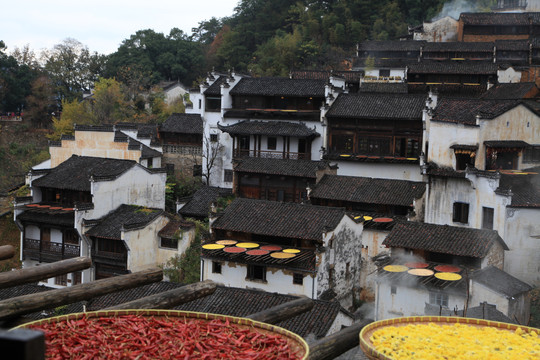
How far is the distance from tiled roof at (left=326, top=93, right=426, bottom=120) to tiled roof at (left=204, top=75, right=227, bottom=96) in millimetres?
7619

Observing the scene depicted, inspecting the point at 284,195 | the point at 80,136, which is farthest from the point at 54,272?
the point at 80,136

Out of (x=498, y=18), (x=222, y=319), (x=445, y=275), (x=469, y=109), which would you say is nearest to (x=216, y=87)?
(x=469, y=109)

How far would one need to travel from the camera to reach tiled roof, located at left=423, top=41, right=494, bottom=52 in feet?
147

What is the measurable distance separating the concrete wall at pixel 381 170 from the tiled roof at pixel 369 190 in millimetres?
3435

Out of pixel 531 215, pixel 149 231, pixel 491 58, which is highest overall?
pixel 491 58

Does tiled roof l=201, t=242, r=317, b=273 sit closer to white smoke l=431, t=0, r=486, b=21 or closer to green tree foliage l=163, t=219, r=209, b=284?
green tree foliage l=163, t=219, r=209, b=284

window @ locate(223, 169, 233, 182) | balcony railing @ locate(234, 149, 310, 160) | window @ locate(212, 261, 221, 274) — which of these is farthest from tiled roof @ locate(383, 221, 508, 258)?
window @ locate(223, 169, 233, 182)

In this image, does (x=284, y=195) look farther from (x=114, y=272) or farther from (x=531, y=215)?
(x=531, y=215)

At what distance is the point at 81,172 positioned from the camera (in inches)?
1179

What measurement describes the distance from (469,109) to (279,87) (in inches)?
502

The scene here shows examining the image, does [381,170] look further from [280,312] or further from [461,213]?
[280,312]

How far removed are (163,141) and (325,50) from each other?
73.1 ft

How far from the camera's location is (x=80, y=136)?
3478 cm

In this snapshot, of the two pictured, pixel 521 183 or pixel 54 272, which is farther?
pixel 521 183
